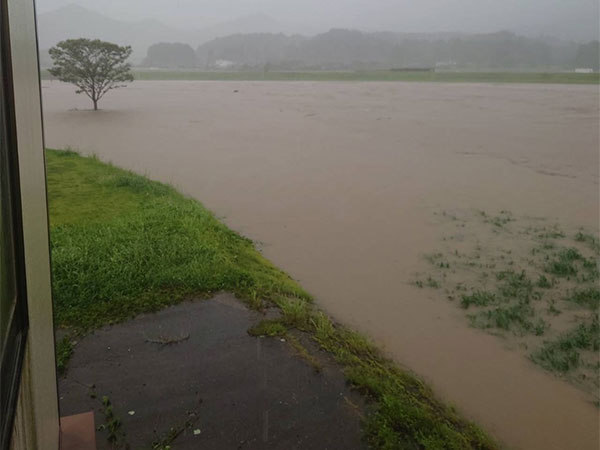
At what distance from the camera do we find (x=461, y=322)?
15.9ft

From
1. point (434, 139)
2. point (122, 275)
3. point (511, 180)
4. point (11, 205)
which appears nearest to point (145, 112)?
point (434, 139)

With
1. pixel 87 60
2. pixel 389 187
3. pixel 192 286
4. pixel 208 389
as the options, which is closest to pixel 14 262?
pixel 208 389

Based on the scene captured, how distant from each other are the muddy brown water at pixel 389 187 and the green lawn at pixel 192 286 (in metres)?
0.56

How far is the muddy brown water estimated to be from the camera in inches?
159

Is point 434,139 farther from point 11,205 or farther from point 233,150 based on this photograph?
point 11,205

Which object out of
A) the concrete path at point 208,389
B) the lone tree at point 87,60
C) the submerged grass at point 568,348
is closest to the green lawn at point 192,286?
the concrete path at point 208,389

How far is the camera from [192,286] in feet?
14.8

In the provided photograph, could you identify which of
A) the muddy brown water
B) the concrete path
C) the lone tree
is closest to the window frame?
the concrete path

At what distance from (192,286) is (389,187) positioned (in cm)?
634

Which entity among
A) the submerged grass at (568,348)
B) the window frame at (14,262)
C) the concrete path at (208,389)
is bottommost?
the submerged grass at (568,348)

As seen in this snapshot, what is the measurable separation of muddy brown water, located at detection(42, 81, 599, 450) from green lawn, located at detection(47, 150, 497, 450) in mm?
564

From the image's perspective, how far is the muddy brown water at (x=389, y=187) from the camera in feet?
13.3

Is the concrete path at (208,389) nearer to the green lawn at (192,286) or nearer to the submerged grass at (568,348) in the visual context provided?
the green lawn at (192,286)

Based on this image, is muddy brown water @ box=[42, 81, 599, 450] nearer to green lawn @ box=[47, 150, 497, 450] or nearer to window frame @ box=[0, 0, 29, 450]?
green lawn @ box=[47, 150, 497, 450]
